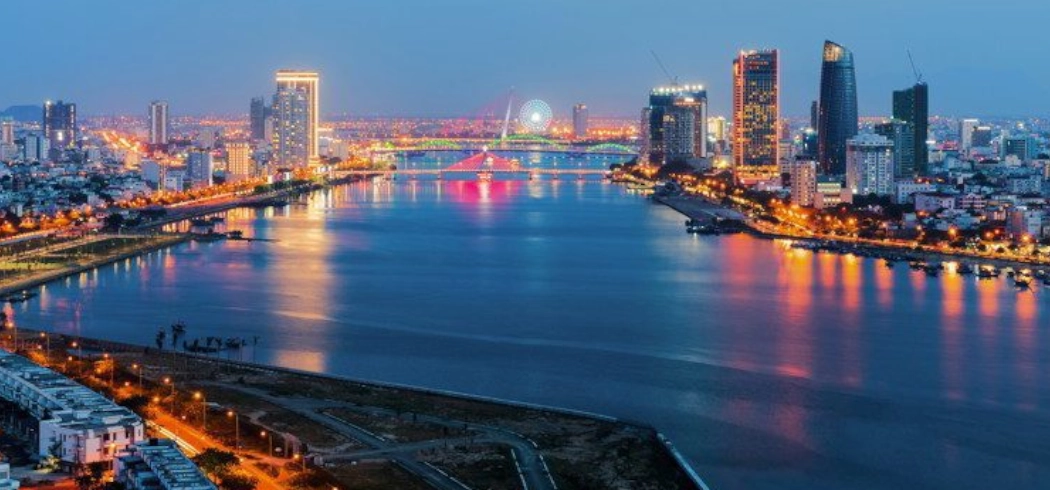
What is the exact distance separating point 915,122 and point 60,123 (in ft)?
78.3

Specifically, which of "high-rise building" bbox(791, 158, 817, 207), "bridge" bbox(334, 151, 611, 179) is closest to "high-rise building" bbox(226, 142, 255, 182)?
"bridge" bbox(334, 151, 611, 179)

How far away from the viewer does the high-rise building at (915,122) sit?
27609 mm

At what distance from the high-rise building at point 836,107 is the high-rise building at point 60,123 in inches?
834

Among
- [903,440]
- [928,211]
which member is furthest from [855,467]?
[928,211]

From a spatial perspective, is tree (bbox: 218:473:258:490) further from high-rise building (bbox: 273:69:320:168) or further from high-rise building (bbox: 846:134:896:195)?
high-rise building (bbox: 273:69:320:168)

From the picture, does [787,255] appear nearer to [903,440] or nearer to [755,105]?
[903,440]

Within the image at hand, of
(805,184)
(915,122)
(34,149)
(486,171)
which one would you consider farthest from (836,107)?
(34,149)

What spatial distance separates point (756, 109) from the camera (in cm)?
3262

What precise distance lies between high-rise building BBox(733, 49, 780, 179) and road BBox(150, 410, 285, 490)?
83.4 ft

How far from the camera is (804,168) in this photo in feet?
68.3

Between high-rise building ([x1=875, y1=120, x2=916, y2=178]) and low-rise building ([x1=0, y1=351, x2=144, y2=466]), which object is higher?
high-rise building ([x1=875, y1=120, x2=916, y2=178])

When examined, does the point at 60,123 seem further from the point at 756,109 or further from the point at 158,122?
the point at 756,109

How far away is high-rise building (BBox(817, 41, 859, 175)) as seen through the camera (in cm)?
2914

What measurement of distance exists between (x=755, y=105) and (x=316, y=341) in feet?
82.7
